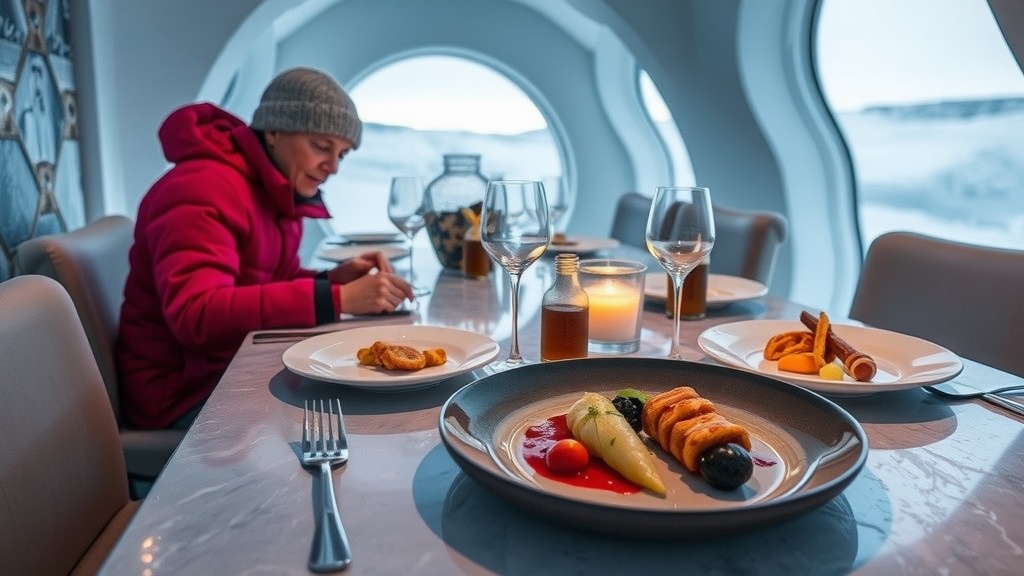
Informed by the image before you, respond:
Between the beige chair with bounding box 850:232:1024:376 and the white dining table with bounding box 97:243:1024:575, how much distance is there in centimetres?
40

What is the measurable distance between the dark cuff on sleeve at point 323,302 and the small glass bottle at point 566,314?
454mm

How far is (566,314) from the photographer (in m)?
1.02

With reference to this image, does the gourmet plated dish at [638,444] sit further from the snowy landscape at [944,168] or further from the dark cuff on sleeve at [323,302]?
the snowy landscape at [944,168]

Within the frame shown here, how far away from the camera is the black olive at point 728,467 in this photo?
0.61 meters

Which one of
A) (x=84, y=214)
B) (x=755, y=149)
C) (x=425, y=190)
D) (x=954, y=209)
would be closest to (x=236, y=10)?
(x=84, y=214)

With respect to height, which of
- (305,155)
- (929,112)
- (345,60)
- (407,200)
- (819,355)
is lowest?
(819,355)

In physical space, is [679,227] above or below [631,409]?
above

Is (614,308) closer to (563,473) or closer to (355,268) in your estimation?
(563,473)

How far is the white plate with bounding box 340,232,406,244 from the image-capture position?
2357 mm

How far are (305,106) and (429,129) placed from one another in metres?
4.08

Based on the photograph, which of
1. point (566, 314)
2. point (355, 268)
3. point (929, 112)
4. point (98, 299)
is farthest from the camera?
point (929, 112)

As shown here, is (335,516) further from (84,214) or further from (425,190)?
(84,214)

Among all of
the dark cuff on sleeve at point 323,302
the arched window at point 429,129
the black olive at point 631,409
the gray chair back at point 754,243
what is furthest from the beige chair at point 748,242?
the arched window at point 429,129

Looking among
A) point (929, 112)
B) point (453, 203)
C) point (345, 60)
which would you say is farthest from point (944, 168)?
point (345, 60)
